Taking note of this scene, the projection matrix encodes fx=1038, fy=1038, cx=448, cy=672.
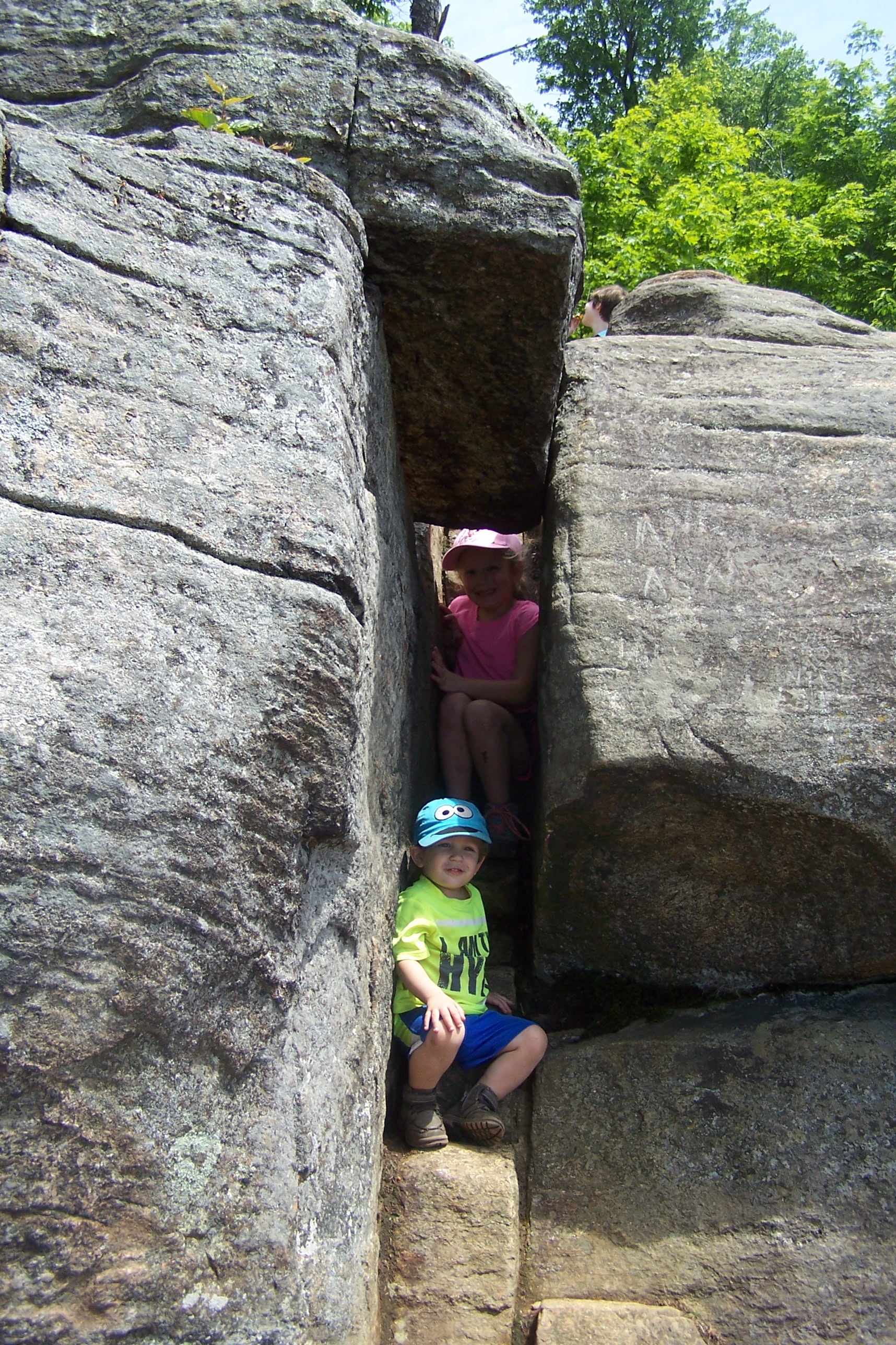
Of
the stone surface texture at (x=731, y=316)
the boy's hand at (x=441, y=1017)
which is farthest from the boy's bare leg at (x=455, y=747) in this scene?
the stone surface texture at (x=731, y=316)

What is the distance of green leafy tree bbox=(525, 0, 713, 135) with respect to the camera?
14078 mm

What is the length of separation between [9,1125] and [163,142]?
1.70 metres

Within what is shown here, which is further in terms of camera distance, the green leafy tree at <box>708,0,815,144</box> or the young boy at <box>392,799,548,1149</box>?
the green leafy tree at <box>708,0,815,144</box>

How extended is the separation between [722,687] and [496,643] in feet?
4.27

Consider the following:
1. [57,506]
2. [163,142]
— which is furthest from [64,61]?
[57,506]

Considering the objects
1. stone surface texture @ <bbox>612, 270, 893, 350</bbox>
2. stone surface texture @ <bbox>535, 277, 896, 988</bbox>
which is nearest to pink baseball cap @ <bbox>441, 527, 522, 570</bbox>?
stone surface texture @ <bbox>612, 270, 893, 350</bbox>

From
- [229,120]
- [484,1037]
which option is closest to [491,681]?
[484,1037]

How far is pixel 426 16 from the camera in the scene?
3.81 meters

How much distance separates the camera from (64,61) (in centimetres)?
223

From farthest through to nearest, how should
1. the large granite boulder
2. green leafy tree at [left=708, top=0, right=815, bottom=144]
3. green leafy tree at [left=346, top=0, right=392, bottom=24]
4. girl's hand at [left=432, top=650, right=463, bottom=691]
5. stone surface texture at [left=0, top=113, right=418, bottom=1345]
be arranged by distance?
green leafy tree at [left=708, top=0, right=815, bottom=144] → green leafy tree at [left=346, top=0, right=392, bottom=24] → girl's hand at [left=432, top=650, right=463, bottom=691] → the large granite boulder → stone surface texture at [left=0, top=113, right=418, bottom=1345]

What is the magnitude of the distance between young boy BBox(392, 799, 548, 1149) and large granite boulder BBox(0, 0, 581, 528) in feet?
4.05

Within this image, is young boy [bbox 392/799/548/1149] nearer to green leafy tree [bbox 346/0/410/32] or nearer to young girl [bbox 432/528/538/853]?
young girl [bbox 432/528/538/853]

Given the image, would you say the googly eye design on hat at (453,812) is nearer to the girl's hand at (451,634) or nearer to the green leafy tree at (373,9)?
the girl's hand at (451,634)

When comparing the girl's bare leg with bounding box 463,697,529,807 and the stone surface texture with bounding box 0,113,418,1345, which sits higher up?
the stone surface texture with bounding box 0,113,418,1345
